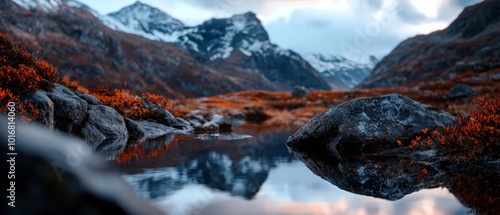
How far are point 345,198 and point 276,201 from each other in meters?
1.25

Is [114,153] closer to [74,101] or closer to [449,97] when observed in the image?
[74,101]

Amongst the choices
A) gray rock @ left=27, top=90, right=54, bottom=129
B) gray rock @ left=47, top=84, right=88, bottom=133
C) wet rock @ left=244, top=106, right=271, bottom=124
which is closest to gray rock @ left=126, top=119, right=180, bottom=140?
gray rock @ left=47, top=84, right=88, bottom=133

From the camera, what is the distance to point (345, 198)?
636 centimetres

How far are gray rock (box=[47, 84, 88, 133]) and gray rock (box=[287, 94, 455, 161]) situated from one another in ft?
27.4

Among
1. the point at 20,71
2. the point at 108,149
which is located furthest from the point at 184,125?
the point at 20,71

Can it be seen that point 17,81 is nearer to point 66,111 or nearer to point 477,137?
point 66,111

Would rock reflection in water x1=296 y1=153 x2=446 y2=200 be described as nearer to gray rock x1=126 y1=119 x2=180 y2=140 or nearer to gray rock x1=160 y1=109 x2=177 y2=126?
gray rock x1=126 y1=119 x2=180 y2=140

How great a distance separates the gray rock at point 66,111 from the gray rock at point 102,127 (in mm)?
482

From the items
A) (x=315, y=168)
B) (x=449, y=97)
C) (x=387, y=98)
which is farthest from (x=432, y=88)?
(x=315, y=168)

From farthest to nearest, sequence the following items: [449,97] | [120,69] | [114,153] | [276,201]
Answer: [120,69], [449,97], [114,153], [276,201]

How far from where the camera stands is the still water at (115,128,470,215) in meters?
5.63

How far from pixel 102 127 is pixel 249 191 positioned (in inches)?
395

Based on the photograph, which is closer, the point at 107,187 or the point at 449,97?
the point at 107,187

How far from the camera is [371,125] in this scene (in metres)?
12.6
